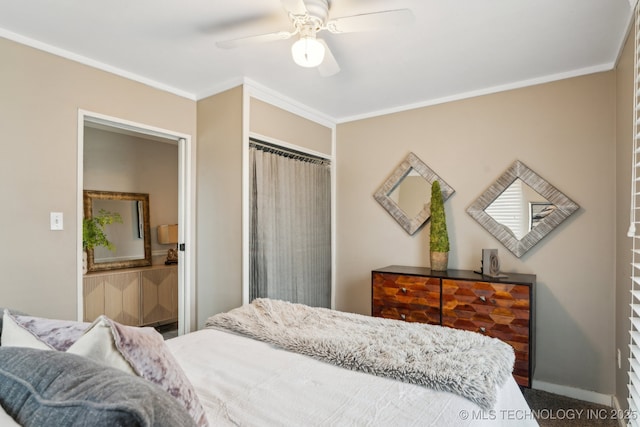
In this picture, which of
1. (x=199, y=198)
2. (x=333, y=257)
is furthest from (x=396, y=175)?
(x=199, y=198)

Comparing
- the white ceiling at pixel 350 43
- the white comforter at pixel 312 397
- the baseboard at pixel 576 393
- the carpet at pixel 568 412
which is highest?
the white ceiling at pixel 350 43

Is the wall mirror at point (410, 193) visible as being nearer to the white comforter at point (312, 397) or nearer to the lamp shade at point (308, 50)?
the lamp shade at point (308, 50)

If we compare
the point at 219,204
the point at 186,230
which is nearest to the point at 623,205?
the point at 219,204

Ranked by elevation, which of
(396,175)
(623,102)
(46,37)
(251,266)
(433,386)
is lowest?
(433,386)

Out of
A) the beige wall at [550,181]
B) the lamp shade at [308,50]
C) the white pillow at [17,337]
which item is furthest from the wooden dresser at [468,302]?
the white pillow at [17,337]

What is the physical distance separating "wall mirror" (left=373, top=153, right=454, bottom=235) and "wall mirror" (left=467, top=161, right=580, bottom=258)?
0.39 m

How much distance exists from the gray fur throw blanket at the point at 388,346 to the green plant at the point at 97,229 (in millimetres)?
2275

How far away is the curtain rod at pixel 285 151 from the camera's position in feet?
10.0

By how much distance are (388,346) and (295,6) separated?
64.9 inches

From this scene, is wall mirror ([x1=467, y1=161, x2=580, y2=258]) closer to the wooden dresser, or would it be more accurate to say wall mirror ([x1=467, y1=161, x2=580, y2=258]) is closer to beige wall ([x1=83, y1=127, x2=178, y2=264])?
the wooden dresser

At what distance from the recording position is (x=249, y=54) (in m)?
2.46

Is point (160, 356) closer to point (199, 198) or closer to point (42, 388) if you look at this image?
point (42, 388)

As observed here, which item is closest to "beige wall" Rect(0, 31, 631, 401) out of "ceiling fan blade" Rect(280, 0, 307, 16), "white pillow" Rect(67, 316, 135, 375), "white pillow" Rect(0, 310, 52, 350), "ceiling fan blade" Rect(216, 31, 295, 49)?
"ceiling fan blade" Rect(216, 31, 295, 49)

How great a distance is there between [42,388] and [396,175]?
3.21 metres
